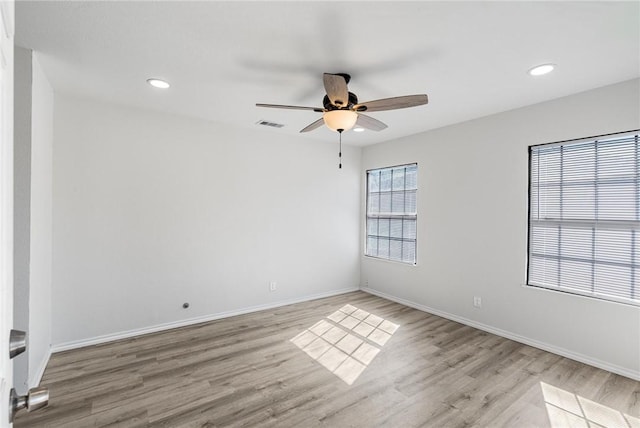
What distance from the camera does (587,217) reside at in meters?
2.87

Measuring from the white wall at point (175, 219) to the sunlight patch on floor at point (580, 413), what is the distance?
10.3 feet

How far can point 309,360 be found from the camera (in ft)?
9.35

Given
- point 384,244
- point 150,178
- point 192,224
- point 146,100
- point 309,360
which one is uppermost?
point 146,100

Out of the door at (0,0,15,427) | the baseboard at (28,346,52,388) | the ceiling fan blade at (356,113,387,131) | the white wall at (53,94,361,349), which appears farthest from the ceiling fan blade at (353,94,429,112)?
the baseboard at (28,346,52,388)

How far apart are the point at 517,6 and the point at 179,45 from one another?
215 centimetres

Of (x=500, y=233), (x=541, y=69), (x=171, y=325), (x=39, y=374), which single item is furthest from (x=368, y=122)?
(x=39, y=374)

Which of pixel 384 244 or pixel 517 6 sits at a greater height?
pixel 517 6

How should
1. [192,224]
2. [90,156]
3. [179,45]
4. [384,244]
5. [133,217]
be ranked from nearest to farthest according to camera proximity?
[179,45] → [90,156] → [133,217] → [192,224] → [384,244]

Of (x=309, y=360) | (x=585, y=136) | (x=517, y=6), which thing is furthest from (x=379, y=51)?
(x=309, y=360)

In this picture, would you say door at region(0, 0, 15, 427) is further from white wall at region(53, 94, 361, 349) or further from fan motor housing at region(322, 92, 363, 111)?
white wall at region(53, 94, 361, 349)

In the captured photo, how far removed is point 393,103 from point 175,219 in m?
2.79

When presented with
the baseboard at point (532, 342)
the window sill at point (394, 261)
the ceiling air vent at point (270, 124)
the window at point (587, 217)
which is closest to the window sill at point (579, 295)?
the window at point (587, 217)

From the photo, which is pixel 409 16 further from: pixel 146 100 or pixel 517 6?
pixel 146 100

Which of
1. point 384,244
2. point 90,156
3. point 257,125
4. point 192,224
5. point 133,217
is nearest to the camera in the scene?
point 90,156
